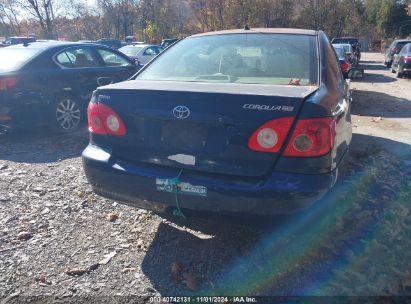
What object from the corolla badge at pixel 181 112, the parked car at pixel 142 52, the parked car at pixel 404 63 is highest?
the corolla badge at pixel 181 112

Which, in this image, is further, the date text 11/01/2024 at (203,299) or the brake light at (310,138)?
the date text 11/01/2024 at (203,299)

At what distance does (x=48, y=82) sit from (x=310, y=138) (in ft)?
17.9

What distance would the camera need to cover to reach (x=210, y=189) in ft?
8.45

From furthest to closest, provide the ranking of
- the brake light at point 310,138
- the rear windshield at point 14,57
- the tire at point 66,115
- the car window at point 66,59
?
the car window at point 66,59 < the tire at point 66,115 < the rear windshield at point 14,57 < the brake light at point 310,138

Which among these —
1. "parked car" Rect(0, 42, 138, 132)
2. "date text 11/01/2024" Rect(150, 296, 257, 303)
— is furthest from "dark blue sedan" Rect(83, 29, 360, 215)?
"parked car" Rect(0, 42, 138, 132)

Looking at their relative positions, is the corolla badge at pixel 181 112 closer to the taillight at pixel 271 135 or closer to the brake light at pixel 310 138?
the taillight at pixel 271 135

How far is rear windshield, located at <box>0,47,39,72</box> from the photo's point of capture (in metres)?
6.29

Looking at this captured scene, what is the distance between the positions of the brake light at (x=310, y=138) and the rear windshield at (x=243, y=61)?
0.63m

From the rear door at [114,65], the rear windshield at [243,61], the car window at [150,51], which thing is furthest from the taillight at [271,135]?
the car window at [150,51]

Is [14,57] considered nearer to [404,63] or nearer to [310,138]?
[310,138]

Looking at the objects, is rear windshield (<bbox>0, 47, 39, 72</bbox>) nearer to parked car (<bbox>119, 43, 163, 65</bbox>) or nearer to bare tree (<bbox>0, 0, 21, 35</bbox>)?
parked car (<bbox>119, 43, 163, 65</bbox>)

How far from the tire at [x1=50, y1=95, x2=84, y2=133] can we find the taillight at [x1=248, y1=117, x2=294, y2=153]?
515 centimetres

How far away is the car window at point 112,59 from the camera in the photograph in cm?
798

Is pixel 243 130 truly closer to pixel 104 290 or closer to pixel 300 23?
pixel 104 290
